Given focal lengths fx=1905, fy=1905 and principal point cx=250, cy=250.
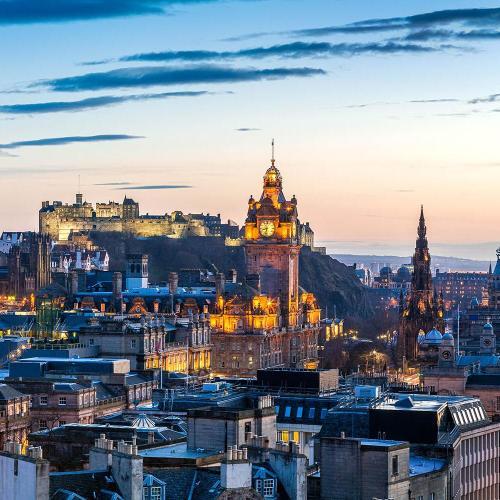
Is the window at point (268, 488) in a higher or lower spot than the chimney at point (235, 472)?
lower

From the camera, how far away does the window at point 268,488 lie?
2554 inches

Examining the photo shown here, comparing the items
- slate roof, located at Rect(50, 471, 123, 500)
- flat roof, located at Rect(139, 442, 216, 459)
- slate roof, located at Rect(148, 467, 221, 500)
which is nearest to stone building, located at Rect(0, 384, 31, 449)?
flat roof, located at Rect(139, 442, 216, 459)

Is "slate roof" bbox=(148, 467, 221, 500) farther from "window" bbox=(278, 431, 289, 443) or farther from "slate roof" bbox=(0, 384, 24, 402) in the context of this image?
"slate roof" bbox=(0, 384, 24, 402)

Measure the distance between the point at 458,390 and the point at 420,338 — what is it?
54.1 m

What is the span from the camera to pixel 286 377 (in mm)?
116500

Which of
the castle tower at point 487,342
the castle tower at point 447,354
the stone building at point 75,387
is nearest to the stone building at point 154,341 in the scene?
the stone building at point 75,387

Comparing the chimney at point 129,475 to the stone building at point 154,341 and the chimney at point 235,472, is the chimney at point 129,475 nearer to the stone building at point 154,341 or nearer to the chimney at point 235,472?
the chimney at point 235,472

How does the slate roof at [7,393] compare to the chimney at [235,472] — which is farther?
the slate roof at [7,393]

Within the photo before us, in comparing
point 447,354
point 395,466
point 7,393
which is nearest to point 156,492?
point 395,466

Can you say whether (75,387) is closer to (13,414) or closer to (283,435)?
(13,414)

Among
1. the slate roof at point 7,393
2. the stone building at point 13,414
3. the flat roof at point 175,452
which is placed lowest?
the stone building at point 13,414

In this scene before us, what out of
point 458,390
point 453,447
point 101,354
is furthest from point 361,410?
point 101,354

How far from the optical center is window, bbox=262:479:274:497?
64875mm

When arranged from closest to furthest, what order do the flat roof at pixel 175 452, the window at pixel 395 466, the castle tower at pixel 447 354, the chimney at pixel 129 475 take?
the chimney at pixel 129 475 < the flat roof at pixel 175 452 < the window at pixel 395 466 < the castle tower at pixel 447 354
